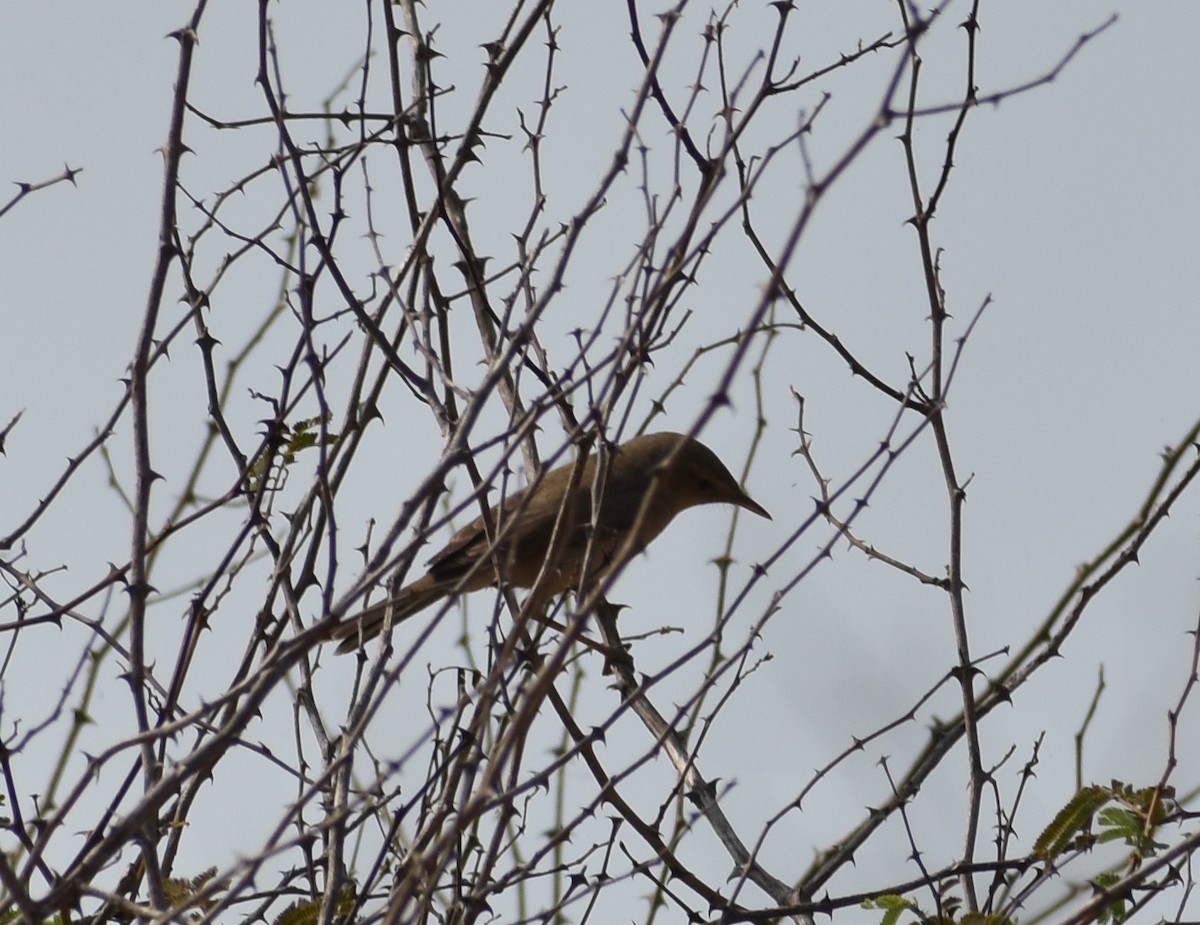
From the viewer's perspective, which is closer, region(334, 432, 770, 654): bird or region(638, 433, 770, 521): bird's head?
region(334, 432, 770, 654): bird

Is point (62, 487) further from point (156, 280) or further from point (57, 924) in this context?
point (57, 924)

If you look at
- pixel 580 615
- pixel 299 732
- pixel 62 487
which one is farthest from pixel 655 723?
pixel 580 615

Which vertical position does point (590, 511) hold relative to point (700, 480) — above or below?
below

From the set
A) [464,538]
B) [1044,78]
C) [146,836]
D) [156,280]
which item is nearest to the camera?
[146,836]

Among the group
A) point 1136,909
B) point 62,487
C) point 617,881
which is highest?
point 62,487

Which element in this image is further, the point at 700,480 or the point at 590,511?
the point at 700,480

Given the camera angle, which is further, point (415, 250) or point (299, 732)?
point (299, 732)

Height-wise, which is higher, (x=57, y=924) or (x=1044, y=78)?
(x=1044, y=78)

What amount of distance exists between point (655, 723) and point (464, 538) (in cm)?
235

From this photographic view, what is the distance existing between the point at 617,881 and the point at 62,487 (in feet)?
5.21

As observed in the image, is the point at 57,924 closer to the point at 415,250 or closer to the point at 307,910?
the point at 307,910

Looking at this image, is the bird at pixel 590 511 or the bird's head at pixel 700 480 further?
the bird's head at pixel 700 480

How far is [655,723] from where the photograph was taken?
16.4 ft

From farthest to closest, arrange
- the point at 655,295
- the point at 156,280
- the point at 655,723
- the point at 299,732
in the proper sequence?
1. the point at 655,723
2. the point at 299,732
3. the point at 156,280
4. the point at 655,295
